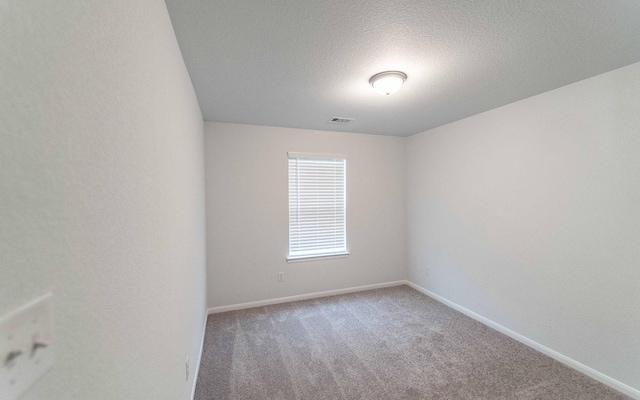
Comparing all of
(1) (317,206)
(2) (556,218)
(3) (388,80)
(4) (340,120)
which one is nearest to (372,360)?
(1) (317,206)

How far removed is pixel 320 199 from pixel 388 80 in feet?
6.63

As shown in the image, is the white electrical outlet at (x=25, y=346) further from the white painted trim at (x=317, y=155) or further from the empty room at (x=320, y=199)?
the white painted trim at (x=317, y=155)

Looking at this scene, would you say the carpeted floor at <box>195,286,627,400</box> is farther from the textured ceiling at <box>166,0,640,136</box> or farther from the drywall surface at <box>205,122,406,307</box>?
the textured ceiling at <box>166,0,640,136</box>

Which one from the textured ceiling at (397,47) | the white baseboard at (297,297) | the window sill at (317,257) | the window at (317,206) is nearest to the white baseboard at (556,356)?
the white baseboard at (297,297)

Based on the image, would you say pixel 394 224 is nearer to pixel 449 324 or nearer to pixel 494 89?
pixel 449 324

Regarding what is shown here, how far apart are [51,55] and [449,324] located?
353 centimetres

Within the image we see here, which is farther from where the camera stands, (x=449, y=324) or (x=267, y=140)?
(x=267, y=140)

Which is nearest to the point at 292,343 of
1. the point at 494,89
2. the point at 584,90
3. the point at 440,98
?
the point at 440,98

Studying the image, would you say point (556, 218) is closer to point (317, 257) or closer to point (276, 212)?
point (317, 257)

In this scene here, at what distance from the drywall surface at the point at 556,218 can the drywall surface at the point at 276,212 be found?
0.91 metres

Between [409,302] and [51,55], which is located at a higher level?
[51,55]

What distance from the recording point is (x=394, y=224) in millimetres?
4023

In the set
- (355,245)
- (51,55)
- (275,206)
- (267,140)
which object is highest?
(267,140)

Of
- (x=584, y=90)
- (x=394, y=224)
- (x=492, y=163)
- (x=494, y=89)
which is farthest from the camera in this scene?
(x=394, y=224)
